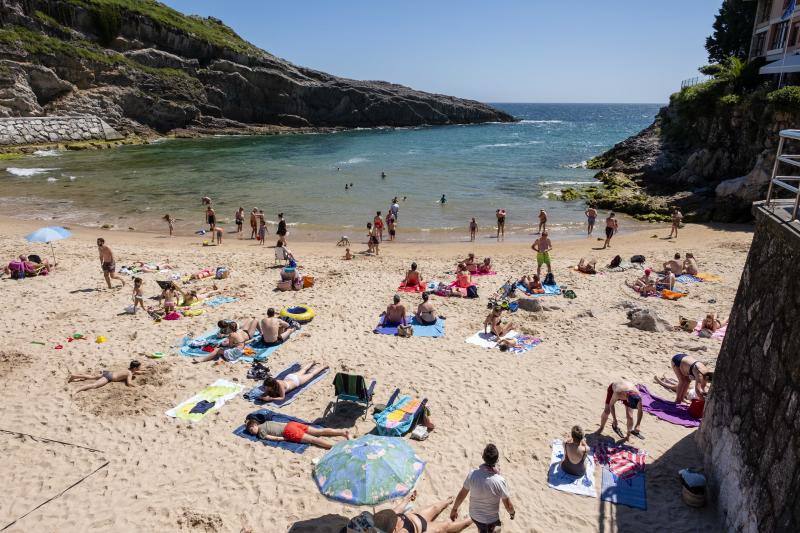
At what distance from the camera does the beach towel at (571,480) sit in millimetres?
6715

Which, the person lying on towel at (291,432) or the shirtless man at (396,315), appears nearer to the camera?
the person lying on towel at (291,432)

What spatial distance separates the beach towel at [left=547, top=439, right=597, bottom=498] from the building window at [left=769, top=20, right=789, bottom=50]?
118 feet

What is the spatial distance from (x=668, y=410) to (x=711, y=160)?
1093 inches

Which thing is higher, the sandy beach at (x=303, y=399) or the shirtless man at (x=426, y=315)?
the shirtless man at (x=426, y=315)

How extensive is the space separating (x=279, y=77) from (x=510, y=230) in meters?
65.4

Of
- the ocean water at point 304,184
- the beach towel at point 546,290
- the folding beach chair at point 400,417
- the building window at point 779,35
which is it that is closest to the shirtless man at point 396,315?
the folding beach chair at point 400,417

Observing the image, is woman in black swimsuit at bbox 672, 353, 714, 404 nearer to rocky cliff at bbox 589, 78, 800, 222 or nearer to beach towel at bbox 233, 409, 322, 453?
beach towel at bbox 233, 409, 322, 453

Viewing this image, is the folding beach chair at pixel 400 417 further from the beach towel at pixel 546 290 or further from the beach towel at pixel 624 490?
the beach towel at pixel 546 290

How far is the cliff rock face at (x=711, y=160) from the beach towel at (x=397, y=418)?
22.1 metres

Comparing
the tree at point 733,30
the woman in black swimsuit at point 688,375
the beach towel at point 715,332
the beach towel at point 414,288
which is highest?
the tree at point 733,30

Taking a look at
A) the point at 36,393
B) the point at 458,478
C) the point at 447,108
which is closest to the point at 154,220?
the point at 36,393

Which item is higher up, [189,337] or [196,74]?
[196,74]

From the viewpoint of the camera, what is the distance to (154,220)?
82.9ft

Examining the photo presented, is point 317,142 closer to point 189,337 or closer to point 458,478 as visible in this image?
point 189,337
